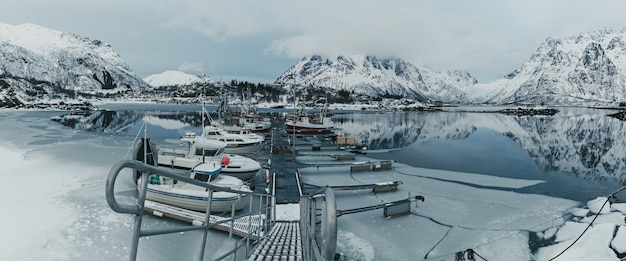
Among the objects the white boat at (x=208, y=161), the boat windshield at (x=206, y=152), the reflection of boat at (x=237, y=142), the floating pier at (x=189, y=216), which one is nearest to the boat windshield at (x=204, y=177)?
the floating pier at (x=189, y=216)

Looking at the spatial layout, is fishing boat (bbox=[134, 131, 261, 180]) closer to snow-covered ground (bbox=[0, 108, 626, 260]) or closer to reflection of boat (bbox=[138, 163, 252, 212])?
snow-covered ground (bbox=[0, 108, 626, 260])

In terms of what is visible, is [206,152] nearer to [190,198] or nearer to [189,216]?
[190,198]

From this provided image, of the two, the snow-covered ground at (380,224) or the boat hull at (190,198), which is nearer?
the snow-covered ground at (380,224)

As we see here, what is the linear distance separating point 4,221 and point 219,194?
9.15 metres

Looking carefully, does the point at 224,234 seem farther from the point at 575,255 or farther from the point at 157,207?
the point at 575,255

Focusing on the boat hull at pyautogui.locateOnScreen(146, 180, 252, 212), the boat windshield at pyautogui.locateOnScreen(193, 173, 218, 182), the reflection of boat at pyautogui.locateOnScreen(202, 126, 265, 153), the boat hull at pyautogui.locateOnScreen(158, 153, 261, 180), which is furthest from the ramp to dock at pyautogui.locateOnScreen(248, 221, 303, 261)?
the reflection of boat at pyautogui.locateOnScreen(202, 126, 265, 153)

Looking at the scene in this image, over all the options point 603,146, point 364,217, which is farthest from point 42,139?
point 603,146

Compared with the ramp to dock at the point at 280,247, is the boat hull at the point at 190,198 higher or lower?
lower

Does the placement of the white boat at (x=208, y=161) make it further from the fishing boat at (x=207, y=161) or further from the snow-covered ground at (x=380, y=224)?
the snow-covered ground at (x=380, y=224)

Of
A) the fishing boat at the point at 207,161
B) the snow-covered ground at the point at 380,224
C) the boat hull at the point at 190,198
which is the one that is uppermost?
the fishing boat at the point at 207,161

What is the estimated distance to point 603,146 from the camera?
4831 centimetres

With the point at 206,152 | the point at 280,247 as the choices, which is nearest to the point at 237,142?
the point at 206,152

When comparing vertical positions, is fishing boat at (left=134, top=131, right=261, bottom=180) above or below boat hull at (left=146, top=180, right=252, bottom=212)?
above

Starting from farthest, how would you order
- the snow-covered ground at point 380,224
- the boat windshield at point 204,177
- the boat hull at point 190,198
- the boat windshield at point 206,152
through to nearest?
1. the boat windshield at point 206,152
2. the boat windshield at point 204,177
3. the boat hull at point 190,198
4. the snow-covered ground at point 380,224
